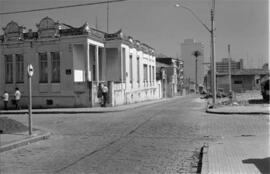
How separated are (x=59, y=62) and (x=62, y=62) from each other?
1.52 feet

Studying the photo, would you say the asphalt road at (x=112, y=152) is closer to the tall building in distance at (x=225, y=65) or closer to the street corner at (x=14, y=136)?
the street corner at (x=14, y=136)

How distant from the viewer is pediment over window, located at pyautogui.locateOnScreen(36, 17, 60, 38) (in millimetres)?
32219

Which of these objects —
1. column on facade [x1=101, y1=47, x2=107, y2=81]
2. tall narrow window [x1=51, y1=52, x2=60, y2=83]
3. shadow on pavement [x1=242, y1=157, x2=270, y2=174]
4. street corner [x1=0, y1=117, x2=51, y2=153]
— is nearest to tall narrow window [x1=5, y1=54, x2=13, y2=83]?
tall narrow window [x1=51, y1=52, x2=60, y2=83]

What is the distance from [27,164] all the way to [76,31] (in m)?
23.9

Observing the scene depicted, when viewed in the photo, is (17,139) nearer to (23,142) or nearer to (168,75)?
(23,142)

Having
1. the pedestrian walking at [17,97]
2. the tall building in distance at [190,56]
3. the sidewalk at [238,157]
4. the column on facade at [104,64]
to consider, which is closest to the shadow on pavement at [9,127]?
the sidewalk at [238,157]

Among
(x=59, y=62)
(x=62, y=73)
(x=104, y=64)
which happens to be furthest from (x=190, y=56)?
(x=62, y=73)

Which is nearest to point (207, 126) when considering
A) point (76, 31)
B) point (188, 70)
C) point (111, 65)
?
point (76, 31)

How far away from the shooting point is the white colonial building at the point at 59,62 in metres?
31.7

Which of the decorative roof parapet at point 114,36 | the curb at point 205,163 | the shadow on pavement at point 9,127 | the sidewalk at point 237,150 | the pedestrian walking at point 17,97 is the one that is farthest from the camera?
the decorative roof parapet at point 114,36

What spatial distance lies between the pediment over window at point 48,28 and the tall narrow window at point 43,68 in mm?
1755

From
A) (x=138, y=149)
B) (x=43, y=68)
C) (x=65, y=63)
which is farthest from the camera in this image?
(x=43, y=68)

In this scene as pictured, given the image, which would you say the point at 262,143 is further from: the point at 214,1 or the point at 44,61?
the point at 44,61

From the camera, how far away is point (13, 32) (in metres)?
34.4
